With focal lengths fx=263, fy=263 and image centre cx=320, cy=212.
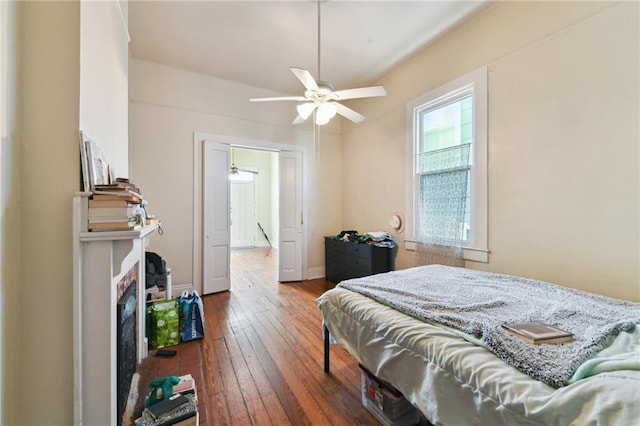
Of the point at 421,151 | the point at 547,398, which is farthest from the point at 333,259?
the point at 547,398

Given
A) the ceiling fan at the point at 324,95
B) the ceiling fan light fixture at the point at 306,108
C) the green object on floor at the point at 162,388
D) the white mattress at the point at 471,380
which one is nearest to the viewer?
the white mattress at the point at 471,380

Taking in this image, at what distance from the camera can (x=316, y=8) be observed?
2576mm

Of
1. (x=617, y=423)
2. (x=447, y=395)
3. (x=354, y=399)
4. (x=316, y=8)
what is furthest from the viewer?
(x=316, y=8)

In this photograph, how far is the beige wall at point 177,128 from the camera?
3.55 metres

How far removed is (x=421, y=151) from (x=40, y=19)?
11.1ft

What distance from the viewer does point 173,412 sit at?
4.72 ft

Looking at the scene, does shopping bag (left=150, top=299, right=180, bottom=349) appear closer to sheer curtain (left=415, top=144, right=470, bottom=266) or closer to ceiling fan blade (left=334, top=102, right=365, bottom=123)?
ceiling fan blade (left=334, top=102, right=365, bottom=123)

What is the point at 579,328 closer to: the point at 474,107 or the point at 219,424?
the point at 219,424

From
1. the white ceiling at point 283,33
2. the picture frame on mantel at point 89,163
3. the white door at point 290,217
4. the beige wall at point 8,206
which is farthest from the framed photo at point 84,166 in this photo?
the white door at point 290,217

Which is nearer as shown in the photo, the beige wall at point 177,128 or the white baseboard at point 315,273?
the beige wall at point 177,128

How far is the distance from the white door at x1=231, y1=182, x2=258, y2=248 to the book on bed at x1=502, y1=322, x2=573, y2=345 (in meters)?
7.87

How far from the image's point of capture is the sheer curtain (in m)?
2.86

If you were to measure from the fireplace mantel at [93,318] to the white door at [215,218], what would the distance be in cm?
278

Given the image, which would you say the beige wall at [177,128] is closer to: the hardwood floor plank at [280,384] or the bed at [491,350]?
the hardwood floor plank at [280,384]
